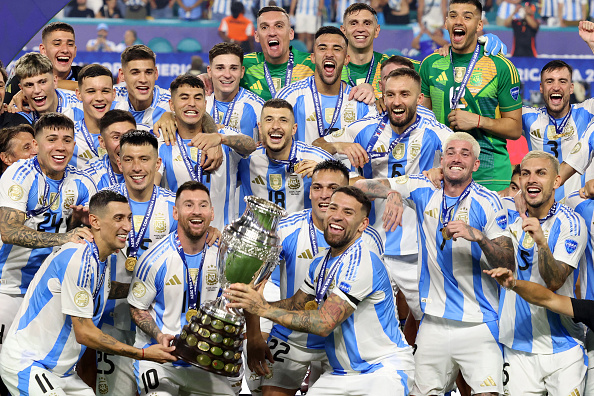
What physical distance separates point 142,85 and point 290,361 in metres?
2.84

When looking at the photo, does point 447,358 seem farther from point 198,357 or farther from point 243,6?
point 243,6

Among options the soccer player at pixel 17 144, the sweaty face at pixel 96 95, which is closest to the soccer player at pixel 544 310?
the sweaty face at pixel 96 95

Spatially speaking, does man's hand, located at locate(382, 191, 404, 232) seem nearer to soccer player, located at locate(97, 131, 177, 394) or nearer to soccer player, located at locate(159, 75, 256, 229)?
soccer player, located at locate(159, 75, 256, 229)

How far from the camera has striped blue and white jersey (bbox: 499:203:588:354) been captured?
6055 mm

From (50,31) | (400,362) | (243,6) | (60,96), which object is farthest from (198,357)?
(243,6)

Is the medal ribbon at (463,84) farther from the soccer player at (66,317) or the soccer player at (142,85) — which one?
the soccer player at (66,317)

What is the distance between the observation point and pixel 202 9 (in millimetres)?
12438

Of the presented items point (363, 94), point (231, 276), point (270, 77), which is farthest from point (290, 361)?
point (270, 77)

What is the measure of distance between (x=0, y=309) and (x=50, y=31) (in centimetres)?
301

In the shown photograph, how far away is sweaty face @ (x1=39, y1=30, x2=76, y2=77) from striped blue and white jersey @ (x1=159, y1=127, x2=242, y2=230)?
190 centimetres

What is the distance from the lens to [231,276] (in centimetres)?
546

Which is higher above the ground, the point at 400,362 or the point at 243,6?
the point at 243,6

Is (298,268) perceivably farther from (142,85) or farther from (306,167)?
(142,85)

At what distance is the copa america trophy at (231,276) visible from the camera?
5383 mm
